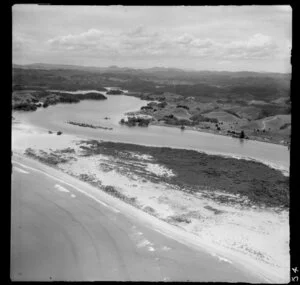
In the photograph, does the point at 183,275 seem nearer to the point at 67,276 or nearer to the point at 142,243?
the point at 142,243

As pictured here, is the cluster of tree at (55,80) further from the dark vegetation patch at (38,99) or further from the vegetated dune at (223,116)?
the vegetated dune at (223,116)

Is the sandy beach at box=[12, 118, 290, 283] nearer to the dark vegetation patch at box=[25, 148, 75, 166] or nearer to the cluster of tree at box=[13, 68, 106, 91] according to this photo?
the dark vegetation patch at box=[25, 148, 75, 166]

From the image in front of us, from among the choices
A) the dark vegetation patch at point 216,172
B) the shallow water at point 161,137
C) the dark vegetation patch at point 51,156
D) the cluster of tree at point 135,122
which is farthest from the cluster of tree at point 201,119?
the dark vegetation patch at point 51,156

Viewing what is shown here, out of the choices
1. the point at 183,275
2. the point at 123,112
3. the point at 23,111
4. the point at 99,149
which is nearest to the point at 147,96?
the point at 123,112

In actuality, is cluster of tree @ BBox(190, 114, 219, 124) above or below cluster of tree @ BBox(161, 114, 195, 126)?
above

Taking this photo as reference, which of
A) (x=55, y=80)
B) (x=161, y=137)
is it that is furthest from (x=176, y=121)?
(x=55, y=80)

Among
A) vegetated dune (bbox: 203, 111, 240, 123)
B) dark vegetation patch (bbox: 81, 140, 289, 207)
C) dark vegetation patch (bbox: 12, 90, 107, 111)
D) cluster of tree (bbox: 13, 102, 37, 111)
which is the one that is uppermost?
dark vegetation patch (bbox: 12, 90, 107, 111)

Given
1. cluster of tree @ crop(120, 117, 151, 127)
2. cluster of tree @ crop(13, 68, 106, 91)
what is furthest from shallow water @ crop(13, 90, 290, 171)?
cluster of tree @ crop(13, 68, 106, 91)
